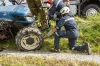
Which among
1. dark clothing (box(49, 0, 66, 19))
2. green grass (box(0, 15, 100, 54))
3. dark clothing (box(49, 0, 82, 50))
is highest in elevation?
dark clothing (box(49, 0, 66, 19))

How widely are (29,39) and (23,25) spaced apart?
2.43 ft

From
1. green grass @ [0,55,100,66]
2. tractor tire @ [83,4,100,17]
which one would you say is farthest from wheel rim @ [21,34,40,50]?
tractor tire @ [83,4,100,17]

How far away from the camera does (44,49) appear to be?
1167 centimetres

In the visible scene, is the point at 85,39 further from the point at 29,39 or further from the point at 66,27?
the point at 29,39

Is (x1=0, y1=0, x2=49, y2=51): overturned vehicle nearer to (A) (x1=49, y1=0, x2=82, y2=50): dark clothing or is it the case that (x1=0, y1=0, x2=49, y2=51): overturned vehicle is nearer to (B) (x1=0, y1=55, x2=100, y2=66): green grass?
(A) (x1=49, y1=0, x2=82, y2=50): dark clothing

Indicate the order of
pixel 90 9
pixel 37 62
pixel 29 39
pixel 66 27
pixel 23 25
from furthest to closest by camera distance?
pixel 90 9 → pixel 23 25 → pixel 29 39 → pixel 66 27 → pixel 37 62

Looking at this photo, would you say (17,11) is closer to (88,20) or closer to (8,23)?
(8,23)

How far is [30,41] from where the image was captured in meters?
11.4

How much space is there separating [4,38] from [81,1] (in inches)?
235

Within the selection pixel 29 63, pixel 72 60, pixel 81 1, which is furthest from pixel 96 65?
pixel 81 1

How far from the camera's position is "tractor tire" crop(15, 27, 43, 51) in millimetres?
11242

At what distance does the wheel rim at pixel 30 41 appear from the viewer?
1135 centimetres

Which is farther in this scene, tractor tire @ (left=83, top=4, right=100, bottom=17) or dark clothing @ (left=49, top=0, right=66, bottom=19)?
tractor tire @ (left=83, top=4, right=100, bottom=17)

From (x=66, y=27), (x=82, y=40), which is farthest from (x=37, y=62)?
(x=82, y=40)
